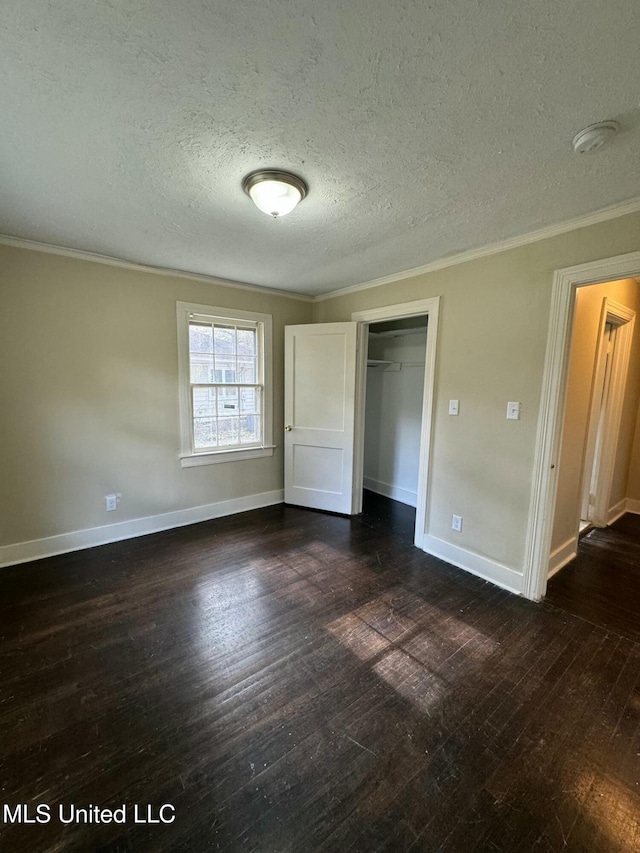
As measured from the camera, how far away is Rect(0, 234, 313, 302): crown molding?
2529mm

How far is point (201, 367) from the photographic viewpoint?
349 cm

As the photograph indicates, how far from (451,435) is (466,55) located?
2246mm

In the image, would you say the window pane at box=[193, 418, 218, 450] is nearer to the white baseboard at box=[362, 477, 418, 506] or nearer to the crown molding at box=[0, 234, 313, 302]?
the crown molding at box=[0, 234, 313, 302]

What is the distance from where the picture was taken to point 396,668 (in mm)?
1772

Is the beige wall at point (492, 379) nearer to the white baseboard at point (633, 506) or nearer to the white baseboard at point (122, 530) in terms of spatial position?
the white baseboard at point (122, 530)

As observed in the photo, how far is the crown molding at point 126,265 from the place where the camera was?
8.30ft

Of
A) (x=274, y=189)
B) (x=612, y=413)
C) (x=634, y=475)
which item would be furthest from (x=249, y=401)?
(x=634, y=475)

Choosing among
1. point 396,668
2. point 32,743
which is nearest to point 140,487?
point 32,743

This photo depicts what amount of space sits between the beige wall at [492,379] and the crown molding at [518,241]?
0.03 meters

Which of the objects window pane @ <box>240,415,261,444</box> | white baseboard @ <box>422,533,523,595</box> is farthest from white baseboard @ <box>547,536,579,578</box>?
window pane @ <box>240,415,261,444</box>

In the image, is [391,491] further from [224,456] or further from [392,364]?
[224,456]

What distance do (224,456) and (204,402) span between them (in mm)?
621

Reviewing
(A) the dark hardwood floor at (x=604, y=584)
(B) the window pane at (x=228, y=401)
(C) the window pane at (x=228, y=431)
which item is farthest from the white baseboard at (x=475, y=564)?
(B) the window pane at (x=228, y=401)

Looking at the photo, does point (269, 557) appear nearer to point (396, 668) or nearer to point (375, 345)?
point (396, 668)
